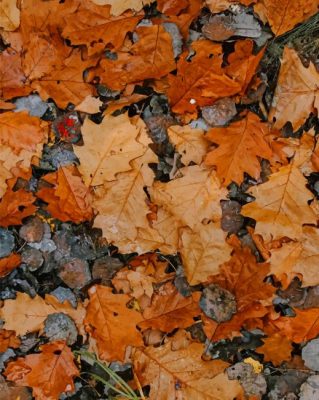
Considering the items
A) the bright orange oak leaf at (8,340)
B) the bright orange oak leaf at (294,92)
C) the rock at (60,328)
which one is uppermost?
the bright orange oak leaf at (294,92)

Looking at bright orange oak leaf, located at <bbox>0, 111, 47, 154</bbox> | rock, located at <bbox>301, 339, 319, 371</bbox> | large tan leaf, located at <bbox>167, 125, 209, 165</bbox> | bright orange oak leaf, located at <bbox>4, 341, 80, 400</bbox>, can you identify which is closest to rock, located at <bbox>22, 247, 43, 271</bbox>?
bright orange oak leaf, located at <bbox>4, 341, 80, 400</bbox>

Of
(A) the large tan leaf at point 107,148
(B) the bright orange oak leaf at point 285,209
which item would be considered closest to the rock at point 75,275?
(A) the large tan leaf at point 107,148

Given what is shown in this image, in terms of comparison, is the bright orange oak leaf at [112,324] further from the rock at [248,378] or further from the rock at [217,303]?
the rock at [248,378]

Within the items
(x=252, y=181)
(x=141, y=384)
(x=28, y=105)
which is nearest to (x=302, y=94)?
(x=252, y=181)

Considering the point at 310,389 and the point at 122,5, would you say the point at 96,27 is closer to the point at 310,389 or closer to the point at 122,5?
the point at 122,5

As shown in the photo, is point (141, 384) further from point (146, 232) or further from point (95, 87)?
point (95, 87)

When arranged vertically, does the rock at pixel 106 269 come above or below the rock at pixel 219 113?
below

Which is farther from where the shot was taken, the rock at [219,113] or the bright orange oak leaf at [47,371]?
the rock at [219,113]
